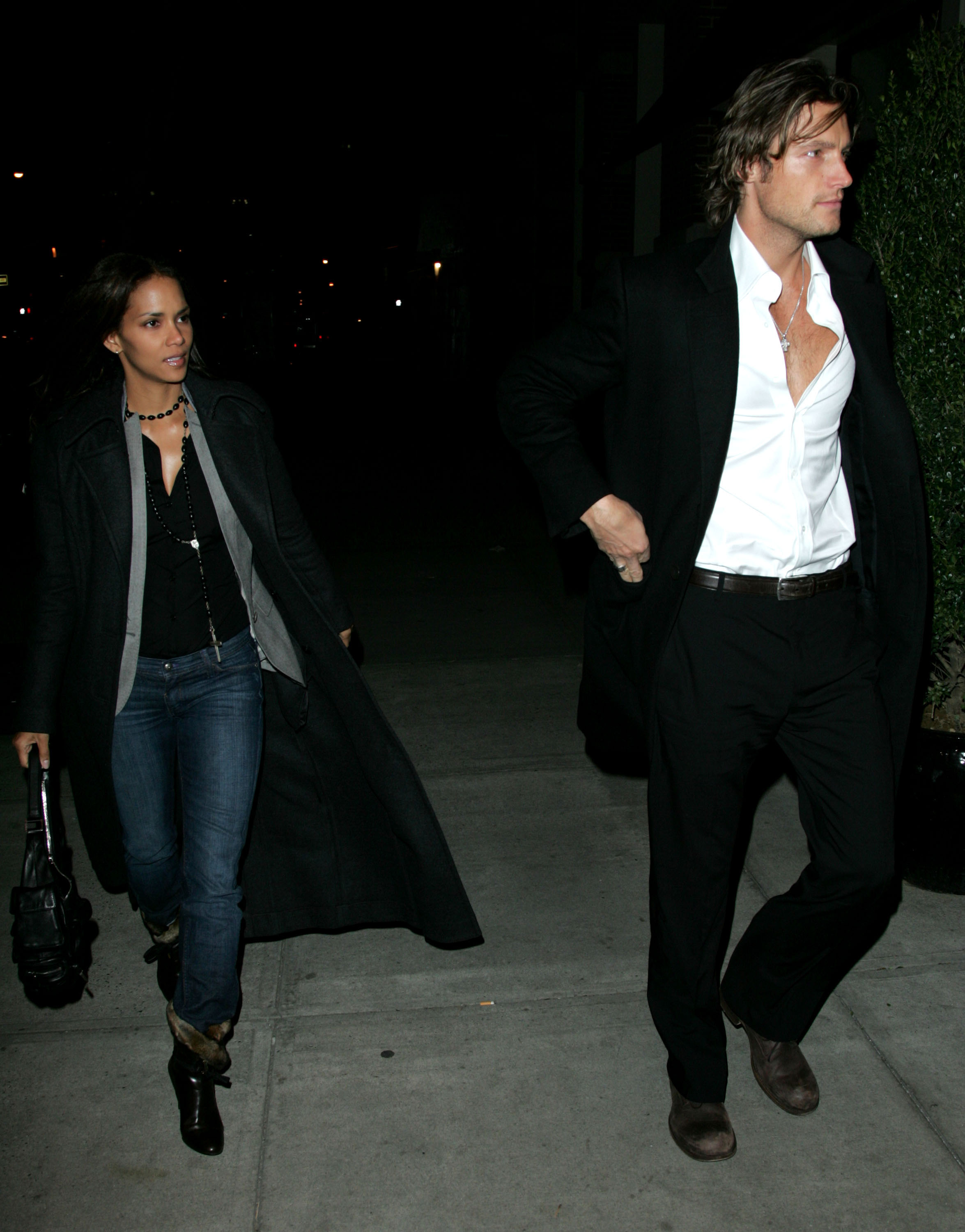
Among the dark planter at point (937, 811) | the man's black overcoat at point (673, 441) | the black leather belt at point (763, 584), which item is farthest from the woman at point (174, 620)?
the dark planter at point (937, 811)

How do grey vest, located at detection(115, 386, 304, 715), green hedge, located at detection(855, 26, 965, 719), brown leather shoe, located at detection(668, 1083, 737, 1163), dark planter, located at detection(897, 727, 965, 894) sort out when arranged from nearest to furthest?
1. brown leather shoe, located at detection(668, 1083, 737, 1163)
2. grey vest, located at detection(115, 386, 304, 715)
3. green hedge, located at detection(855, 26, 965, 719)
4. dark planter, located at detection(897, 727, 965, 894)

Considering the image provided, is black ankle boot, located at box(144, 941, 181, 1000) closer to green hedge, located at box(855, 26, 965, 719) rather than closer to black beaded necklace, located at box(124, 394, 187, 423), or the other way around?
black beaded necklace, located at box(124, 394, 187, 423)

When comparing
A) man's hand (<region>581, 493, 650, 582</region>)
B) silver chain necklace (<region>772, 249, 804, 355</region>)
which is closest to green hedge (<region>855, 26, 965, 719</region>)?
silver chain necklace (<region>772, 249, 804, 355</region>)

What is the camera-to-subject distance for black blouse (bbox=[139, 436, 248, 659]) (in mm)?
2979

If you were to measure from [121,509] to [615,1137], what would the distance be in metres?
2.01

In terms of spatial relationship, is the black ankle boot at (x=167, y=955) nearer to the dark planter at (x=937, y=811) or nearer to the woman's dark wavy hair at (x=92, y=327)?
the woman's dark wavy hair at (x=92, y=327)

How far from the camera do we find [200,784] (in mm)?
3018

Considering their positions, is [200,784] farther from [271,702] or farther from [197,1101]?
[197,1101]

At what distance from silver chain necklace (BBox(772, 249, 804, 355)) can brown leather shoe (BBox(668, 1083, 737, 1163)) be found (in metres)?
1.83

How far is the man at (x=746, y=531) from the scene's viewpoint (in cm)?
256

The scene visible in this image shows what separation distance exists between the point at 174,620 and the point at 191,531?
24cm

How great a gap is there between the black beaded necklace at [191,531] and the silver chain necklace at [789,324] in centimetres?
153

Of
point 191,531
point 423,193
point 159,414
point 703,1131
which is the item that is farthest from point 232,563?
point 423,193

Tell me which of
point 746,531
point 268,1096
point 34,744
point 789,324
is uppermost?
point 789,324
